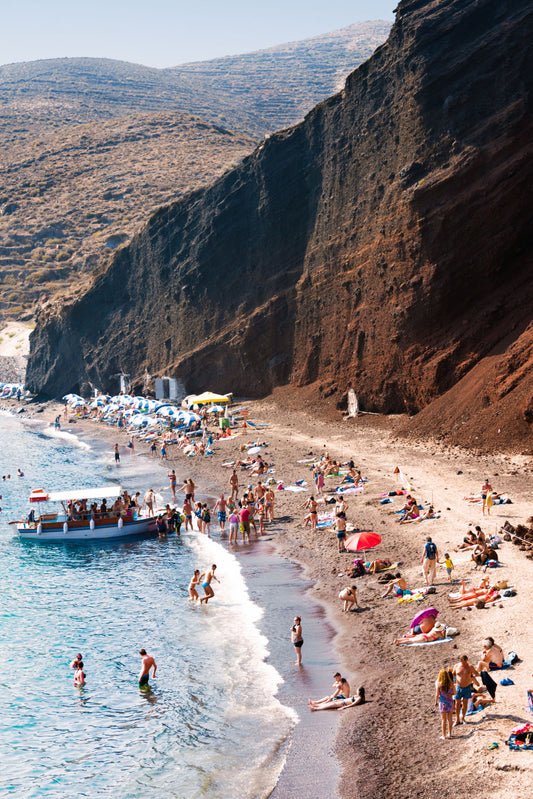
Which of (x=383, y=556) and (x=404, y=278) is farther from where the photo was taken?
(x=404, y=278)

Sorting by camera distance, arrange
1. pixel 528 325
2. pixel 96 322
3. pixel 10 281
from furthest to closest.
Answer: pixel 10 281 → pixel 96 322 → pixel 528 325

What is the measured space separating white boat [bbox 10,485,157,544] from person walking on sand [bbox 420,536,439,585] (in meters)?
14.3

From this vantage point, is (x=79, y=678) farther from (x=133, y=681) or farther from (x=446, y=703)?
(x=446, y=703)

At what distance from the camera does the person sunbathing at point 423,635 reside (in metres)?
15.6

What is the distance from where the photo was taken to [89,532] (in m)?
29.6

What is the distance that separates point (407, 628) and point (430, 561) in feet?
6.90

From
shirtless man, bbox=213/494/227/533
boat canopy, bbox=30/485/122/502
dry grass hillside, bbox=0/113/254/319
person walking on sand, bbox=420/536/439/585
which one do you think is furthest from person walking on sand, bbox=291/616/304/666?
dry grass hillside, bbox=0/113/254/319

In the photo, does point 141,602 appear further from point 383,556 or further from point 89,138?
point 89,138

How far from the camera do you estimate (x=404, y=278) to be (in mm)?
39156

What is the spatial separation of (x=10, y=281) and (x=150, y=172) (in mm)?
34001

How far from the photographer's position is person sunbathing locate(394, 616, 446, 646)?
15609 millimetres

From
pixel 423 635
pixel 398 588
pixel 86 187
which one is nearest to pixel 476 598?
pixel 423 635

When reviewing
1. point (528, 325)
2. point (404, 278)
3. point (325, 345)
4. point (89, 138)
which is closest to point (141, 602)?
point (528, 325)

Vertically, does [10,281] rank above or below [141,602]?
above
